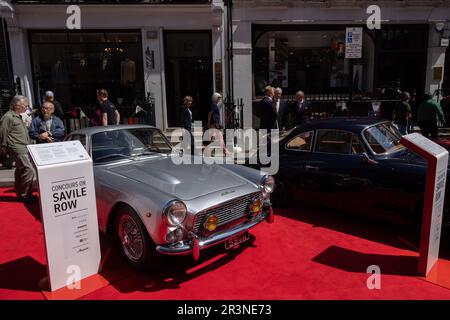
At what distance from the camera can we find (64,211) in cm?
343

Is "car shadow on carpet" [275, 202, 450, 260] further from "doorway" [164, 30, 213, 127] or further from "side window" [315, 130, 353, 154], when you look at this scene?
"doorway" [164, 30, 213, 127]

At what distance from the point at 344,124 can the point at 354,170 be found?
73cm

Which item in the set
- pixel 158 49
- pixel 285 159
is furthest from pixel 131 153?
pixel 158 49

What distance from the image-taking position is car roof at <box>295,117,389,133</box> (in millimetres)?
5023

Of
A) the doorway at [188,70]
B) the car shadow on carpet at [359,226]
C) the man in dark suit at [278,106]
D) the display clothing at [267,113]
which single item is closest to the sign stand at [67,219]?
the car shadow on carpet at [359,226]

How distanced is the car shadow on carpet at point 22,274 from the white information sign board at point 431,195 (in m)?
3.84

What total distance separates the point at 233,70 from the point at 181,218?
8.37 meters

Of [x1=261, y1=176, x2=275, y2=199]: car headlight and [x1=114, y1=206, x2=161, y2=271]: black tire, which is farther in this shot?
[x1=261, y1=176, x2=275, y2=199]: car headlight

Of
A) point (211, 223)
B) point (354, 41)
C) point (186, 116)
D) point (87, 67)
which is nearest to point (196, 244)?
point (211, 223)

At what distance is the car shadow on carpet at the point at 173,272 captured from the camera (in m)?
3.57

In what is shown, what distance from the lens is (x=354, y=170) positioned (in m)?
4.82

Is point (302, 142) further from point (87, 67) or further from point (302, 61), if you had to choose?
point (87, 67)

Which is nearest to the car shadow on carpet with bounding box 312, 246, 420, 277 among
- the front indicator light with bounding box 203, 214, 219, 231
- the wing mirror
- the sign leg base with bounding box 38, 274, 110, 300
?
the wing mirror

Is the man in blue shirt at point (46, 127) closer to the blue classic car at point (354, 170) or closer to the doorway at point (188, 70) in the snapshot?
the blue classic car at point (354, 170)
